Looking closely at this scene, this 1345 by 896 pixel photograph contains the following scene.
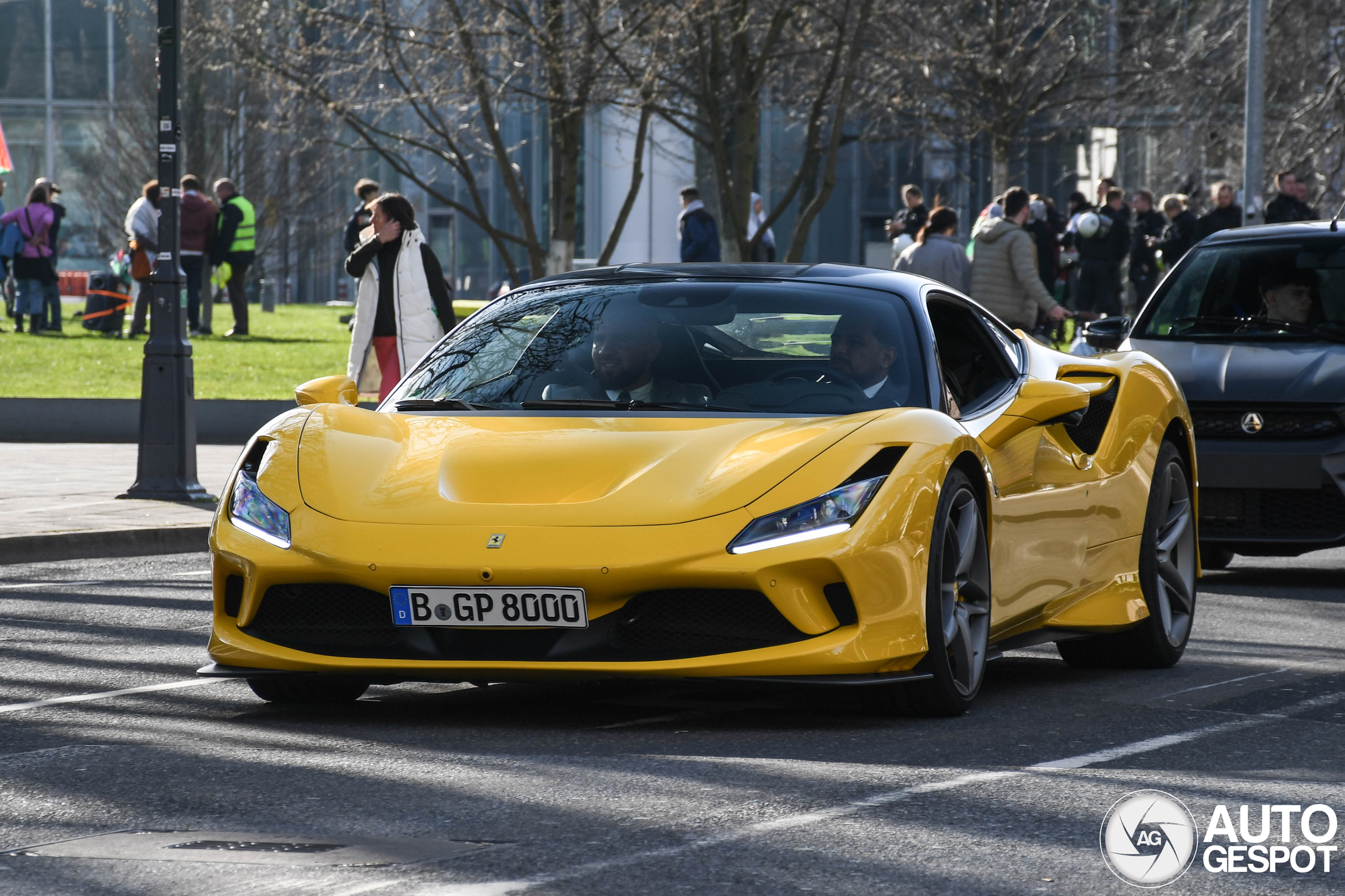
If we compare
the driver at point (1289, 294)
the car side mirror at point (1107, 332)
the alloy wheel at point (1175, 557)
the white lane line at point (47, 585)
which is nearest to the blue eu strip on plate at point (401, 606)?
the alloy wheel at point (1175, 557)

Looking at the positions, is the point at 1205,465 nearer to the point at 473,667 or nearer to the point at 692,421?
the point at 692,421

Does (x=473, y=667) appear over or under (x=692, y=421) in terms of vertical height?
under

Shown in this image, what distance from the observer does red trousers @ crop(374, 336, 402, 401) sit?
14430 mm

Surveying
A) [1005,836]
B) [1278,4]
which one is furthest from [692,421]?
[1278,4]

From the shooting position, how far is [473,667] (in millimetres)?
6027

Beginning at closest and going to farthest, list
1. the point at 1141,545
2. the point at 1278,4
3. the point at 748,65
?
the point at 1141,545
the point at 748,65
the point at 1278,4

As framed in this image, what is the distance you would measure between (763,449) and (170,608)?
160 inches

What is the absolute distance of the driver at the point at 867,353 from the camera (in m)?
6.86

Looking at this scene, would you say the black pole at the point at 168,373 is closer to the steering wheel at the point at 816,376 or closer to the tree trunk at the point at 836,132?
the steering wheel at the point at 816,376

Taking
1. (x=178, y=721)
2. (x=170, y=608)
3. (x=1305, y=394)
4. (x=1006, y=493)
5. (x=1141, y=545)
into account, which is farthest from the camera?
(x=1305, y=394)

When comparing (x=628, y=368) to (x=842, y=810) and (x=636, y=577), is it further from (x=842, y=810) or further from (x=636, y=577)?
(x=842, y=810)

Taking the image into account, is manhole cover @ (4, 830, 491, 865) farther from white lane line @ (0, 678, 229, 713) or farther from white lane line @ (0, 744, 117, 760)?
white lane line @ (0, 678, 229, 713)

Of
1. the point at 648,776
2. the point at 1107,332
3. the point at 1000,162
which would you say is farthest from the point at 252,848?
the point at 1000,162

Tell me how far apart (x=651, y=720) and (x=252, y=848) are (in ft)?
6.50
